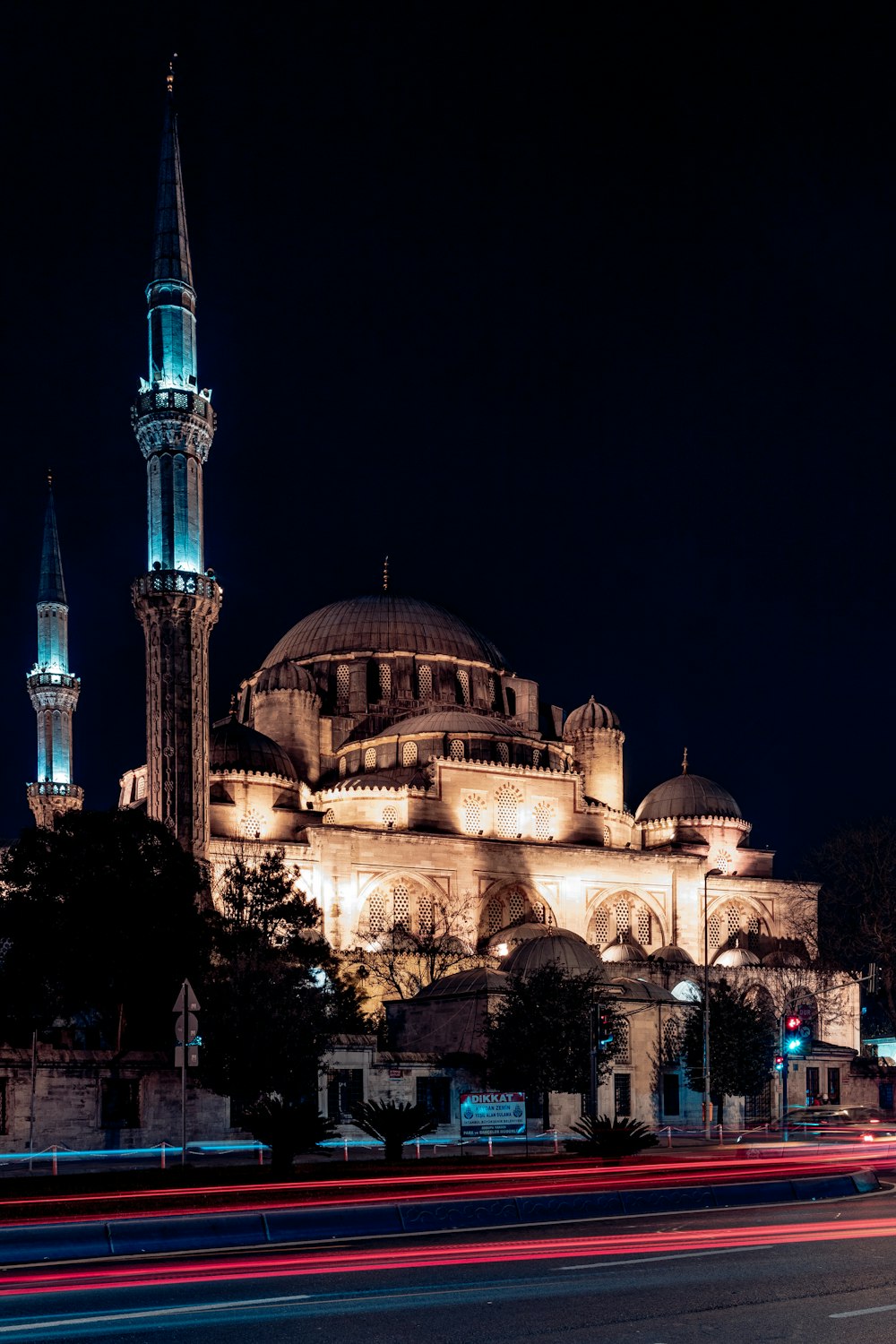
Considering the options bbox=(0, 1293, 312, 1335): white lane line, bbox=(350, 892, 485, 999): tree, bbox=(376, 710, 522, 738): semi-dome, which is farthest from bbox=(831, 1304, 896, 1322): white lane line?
bbox=(376, 710, 522, 738): semi-dome

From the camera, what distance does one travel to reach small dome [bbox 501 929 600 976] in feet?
153

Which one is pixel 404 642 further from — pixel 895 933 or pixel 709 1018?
pixel 709 1018

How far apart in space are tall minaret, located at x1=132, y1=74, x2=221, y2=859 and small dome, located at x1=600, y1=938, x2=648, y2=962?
1773 centimetres

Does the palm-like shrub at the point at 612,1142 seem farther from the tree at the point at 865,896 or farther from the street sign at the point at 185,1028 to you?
the tree at the point at 865,896

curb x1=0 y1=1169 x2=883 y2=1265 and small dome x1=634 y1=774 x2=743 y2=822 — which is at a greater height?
small dome x1=634 y1=774 x2=743 y2=822

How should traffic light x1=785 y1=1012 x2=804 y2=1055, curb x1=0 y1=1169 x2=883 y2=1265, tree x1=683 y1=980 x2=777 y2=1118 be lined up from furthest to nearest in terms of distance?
tree x1=683 y1=980 x2=777 y2=1118 < traffic light x1=785 y1=1012 x2=804 y2=1055 < curb x1=0 y1=1169 x2=883 y2=1265

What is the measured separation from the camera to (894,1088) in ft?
173

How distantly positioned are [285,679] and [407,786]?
967 cm

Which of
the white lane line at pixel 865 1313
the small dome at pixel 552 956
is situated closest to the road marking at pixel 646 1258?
the white lane line at pixel 865 1313

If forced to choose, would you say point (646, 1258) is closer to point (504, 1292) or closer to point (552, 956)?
point (504, 1292)

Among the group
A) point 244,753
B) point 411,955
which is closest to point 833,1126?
point 411,955

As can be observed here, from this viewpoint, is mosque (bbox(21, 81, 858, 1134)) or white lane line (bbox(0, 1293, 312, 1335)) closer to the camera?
white lane line (bbox(0, 1293, 312, 1335))

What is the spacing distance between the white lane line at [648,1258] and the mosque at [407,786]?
30.2 m

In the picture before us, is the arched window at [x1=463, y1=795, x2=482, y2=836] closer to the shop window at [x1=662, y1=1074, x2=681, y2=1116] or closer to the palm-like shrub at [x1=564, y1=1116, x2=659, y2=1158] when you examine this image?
the shop window at [x1=662, y1=1074, x2=681, y2=1116]
